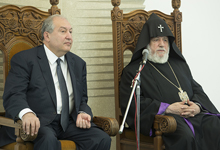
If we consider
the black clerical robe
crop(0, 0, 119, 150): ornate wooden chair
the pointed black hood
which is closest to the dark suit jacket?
crop(0, 0, 119, 150): ornate wooden chair

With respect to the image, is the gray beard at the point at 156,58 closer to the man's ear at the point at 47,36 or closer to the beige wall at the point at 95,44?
the beige wall at the point at 95,44

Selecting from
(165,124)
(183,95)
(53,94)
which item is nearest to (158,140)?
(165,124)

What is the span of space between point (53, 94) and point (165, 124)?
1144 millimetres

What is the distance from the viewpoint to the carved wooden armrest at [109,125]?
330 centimetres

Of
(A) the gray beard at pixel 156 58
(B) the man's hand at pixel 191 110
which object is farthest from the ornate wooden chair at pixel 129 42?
(B) the man's hand at pixel 191 110

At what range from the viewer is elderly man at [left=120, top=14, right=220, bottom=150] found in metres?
3.64

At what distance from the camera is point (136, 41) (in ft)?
14.4

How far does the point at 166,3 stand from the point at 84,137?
9.92 feet

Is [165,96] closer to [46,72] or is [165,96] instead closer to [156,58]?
[156,58]

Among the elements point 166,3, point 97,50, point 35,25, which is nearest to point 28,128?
point 35,25

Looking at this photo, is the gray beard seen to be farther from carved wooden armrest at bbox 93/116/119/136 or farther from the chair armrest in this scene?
carved wooden armrest at bbox 93/116/119/136

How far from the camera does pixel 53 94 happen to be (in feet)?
11.1

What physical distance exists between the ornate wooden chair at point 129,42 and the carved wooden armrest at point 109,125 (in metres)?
0.45

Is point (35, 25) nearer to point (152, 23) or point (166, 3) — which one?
point (152, 23)
